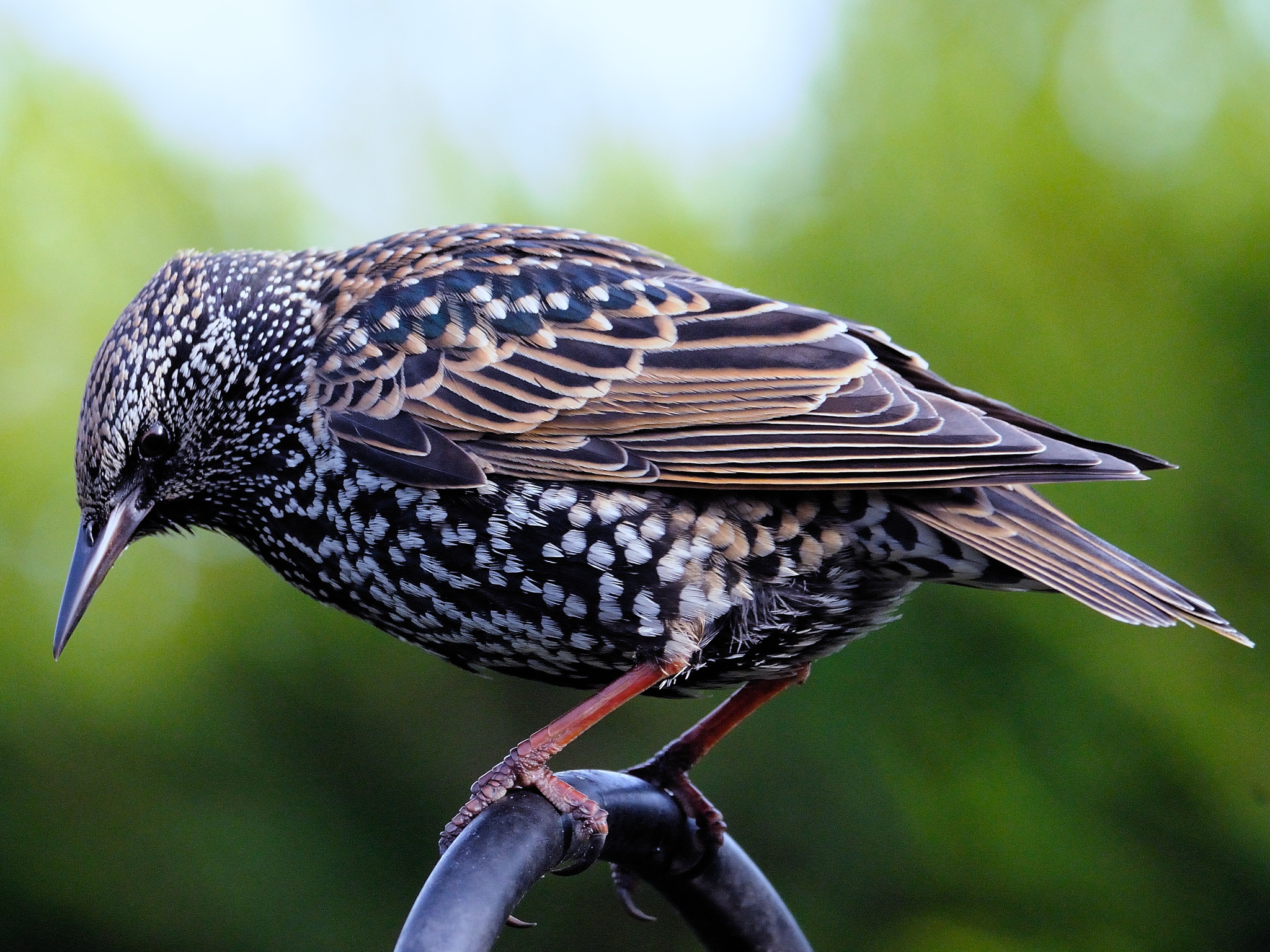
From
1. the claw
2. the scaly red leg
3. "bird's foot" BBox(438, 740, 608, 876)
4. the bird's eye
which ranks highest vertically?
the bird's eye

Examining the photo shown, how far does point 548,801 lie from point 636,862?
285mm

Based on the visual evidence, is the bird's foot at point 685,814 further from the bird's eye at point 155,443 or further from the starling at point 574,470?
the bird's eye at point 155,443

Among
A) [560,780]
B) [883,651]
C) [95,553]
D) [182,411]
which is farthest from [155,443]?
[883,651]

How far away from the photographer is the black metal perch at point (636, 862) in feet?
5.94

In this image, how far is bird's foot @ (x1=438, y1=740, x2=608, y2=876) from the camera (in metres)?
2.23

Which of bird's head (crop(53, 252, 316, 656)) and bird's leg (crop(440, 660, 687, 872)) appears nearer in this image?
bird's leg (crop(440, 660, 687, 872))

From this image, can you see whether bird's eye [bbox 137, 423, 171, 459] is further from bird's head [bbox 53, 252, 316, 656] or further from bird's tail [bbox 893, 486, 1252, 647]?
bird's tail [bbox 893, 486, 1252, 647]

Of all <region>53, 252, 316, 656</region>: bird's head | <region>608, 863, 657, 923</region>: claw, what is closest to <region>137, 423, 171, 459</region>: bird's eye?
<region>53, 252, 316, 656</region>: bird's head

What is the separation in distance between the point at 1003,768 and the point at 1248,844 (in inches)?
25.3

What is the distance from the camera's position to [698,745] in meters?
2.87

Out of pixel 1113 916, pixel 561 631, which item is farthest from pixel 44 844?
pixel 1113 916

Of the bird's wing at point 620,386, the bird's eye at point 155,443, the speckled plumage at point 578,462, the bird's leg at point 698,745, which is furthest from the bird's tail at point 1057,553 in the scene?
the bird's eye at point 155,443

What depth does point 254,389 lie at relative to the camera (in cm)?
265

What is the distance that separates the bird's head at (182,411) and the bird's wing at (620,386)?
103mm
